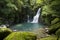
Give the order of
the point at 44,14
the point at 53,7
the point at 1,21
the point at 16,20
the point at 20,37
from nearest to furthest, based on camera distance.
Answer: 1. the point at 20,37
2. the point at 1,21
3. the point at 53,7
4. the point at 44,14
5. the point at 16,20

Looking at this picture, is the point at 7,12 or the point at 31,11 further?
the point at 31,11

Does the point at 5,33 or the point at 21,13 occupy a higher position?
the point at 5,33

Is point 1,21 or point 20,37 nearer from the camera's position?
point 20,37

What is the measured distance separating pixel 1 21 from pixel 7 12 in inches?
75.2

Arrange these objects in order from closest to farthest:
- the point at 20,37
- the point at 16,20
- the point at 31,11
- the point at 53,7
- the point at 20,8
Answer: the point at 20,37
the point at 53,7
the point at 16,20
the point at 20,8
the point at 31,11

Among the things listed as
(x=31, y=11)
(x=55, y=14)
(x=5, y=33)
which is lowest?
(x=31, y=11)

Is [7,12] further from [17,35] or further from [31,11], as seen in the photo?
[17,35]

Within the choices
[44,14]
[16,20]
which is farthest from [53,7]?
[16,20]

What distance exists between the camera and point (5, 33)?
343 inches

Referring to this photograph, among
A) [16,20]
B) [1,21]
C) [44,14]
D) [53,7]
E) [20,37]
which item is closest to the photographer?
[20,37]

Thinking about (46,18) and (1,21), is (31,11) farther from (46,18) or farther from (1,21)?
(1,21)

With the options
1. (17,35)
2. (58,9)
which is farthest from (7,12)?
(17,35)

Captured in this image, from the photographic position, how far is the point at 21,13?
92.5 ft

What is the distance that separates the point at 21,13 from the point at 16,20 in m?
3.56
